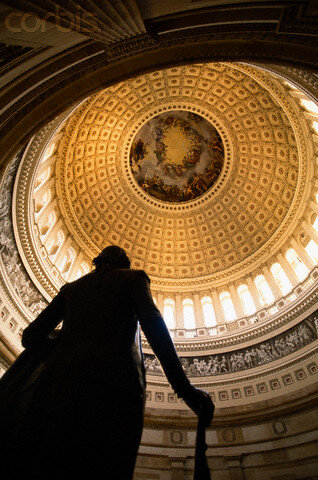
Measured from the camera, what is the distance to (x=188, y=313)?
62.2ft

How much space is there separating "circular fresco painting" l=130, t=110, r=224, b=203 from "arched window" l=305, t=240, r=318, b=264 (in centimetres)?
924

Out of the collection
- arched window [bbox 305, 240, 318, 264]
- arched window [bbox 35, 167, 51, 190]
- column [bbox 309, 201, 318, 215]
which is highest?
arched window [bbox 35, 167, 51, 190]

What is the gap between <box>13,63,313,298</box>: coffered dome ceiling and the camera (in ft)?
59.4

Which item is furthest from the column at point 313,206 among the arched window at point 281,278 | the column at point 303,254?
the arched window at point 281,278

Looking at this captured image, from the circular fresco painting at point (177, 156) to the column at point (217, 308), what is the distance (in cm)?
822

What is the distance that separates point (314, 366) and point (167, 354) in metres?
11.9

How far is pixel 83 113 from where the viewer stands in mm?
17938

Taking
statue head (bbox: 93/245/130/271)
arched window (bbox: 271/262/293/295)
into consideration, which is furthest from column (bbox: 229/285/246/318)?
statue head (bbox: 93/245/130/271)

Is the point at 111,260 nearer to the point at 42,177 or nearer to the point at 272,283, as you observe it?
the point at 42,177

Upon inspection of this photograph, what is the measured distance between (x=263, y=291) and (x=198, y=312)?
4204 millimetres

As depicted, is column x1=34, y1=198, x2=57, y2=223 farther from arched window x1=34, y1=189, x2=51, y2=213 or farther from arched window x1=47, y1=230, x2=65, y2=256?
arched window x1=47, y1=230, x2=65, y2=256

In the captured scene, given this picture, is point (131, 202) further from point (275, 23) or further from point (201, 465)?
point (201, 465)

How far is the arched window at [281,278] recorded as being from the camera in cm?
1586

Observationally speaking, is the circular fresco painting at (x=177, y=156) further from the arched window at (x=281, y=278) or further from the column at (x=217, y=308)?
the arched window at (x=281, y=278)
